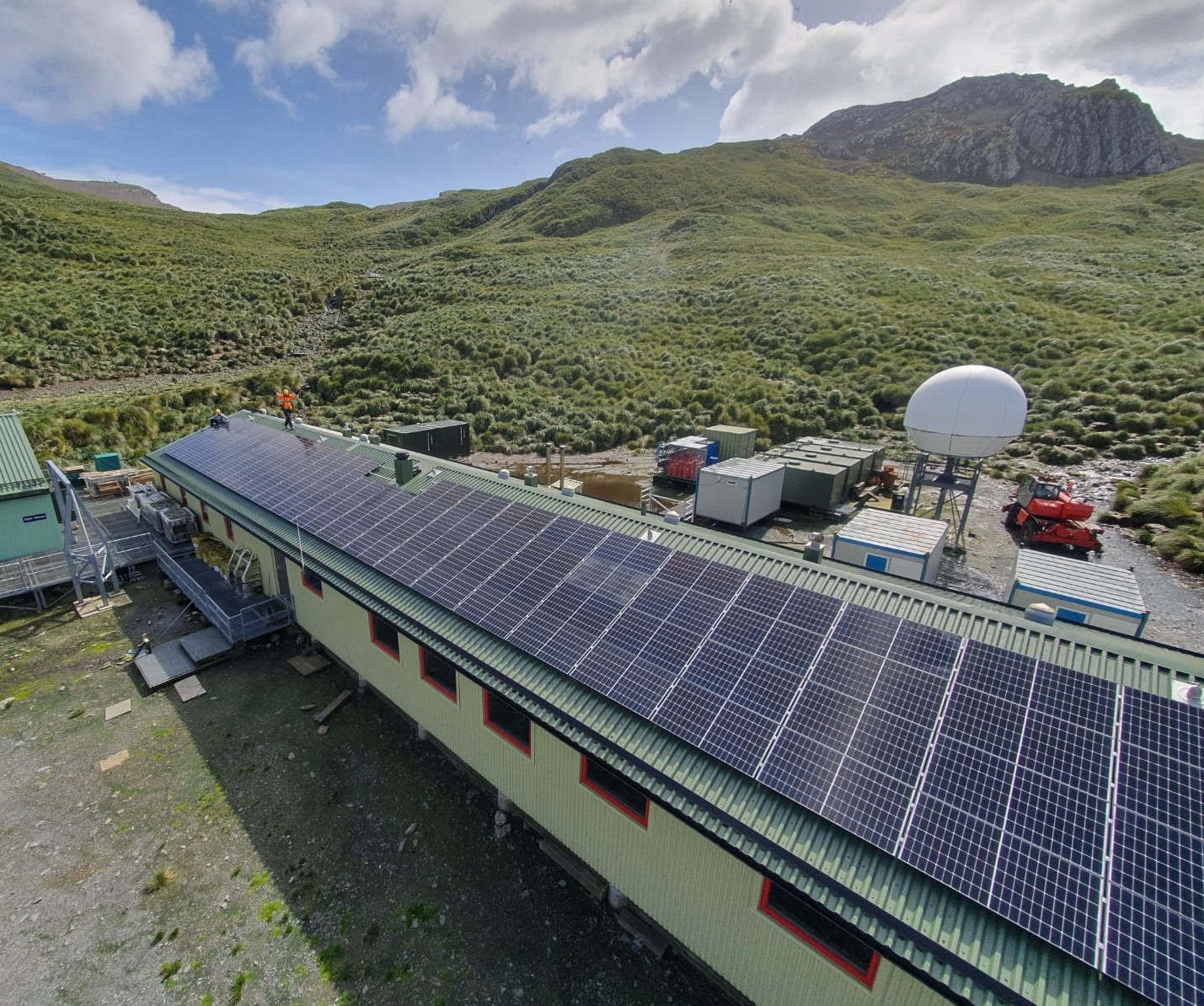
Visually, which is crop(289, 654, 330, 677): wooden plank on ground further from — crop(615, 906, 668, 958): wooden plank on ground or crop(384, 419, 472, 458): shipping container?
crop(384, 419, 472, 458): shipping container

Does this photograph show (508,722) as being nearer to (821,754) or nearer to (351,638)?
(821,754)

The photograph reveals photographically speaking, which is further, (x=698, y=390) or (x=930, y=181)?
(x=930, y=181)

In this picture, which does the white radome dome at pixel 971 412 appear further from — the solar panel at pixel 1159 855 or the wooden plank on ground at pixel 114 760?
the wooden plank on ground at pixel 114 760

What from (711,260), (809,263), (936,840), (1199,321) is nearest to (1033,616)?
(936,840)

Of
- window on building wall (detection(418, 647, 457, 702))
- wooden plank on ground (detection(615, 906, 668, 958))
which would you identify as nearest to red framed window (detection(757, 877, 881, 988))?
wooden plank on ground (detection(615, 906, 668, 958))

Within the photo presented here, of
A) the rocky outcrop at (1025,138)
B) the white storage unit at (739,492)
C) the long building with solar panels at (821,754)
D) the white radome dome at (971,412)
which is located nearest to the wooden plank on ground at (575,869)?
the long building with solar panels at (821,754)

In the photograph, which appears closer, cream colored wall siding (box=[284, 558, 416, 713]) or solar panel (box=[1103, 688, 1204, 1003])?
solar panel (box=[1103, 688, 1204, 1003])

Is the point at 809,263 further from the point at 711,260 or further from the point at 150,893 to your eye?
the point at 150,893

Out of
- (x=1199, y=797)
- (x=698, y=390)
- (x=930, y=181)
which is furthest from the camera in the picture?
(x=930, y=181)
